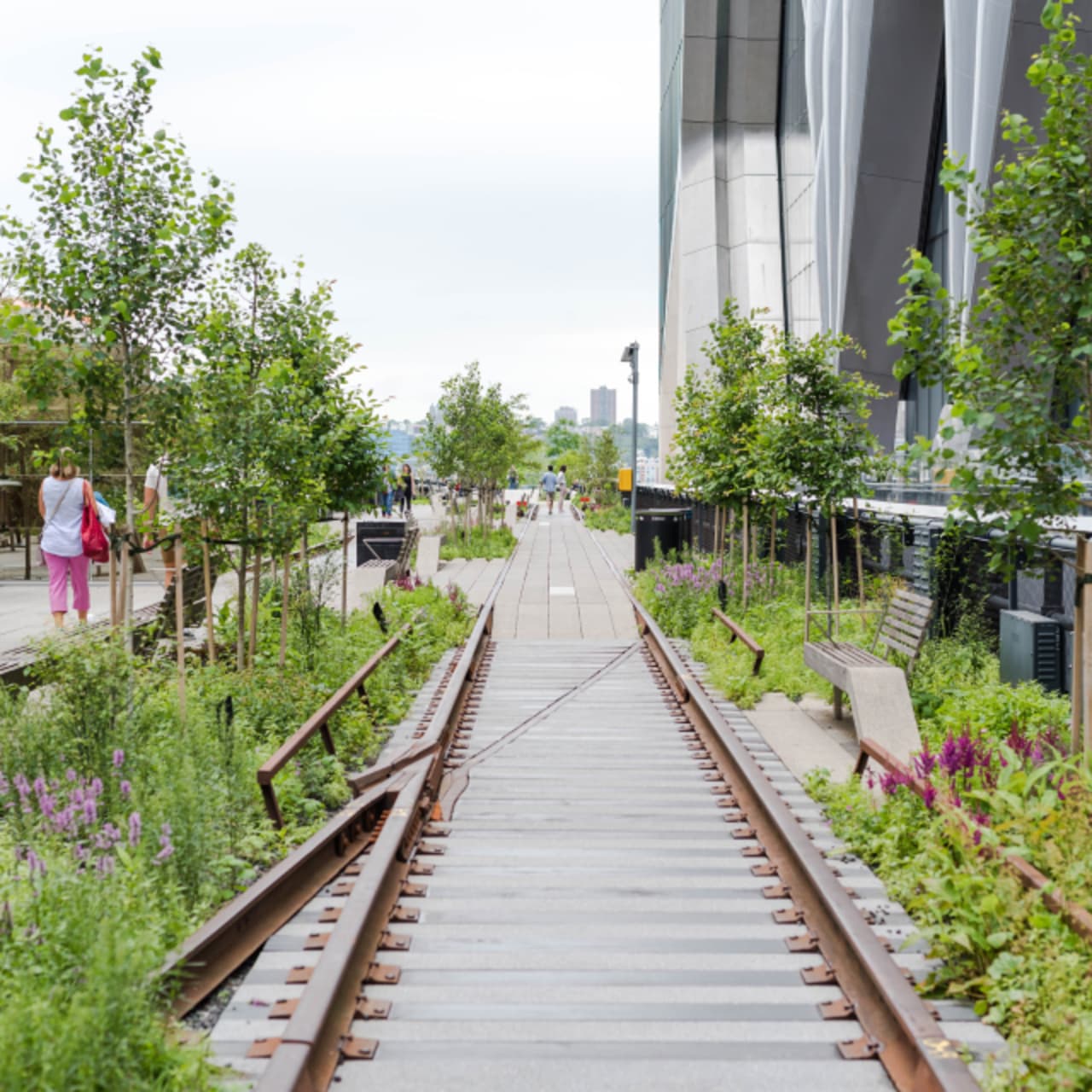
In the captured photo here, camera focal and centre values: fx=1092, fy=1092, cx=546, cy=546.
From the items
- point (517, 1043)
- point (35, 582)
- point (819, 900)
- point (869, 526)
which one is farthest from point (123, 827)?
point (35, 582)

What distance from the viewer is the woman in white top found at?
10695mm

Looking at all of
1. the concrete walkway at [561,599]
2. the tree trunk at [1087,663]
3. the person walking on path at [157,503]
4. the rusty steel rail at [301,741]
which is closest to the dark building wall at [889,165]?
the concrete walkway at [561,599]

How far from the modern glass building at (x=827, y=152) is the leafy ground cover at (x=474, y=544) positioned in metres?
7.91

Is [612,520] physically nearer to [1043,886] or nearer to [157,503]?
[157,503]

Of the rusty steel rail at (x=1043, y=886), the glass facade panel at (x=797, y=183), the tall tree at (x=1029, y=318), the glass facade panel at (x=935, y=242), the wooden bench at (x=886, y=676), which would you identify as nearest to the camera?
the rusty steel rail at (x=1043, y=886)

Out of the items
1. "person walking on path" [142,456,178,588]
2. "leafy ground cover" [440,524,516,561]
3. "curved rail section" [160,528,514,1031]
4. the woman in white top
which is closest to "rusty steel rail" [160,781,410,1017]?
"curved rail section" [160,528,514,1031]

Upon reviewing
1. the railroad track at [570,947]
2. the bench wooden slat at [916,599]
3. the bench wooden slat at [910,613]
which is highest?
the bench wooden slat at [916,599]

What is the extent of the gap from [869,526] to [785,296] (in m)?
28.5

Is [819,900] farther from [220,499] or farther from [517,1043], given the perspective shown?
[220,499]

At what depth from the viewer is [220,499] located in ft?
27.2

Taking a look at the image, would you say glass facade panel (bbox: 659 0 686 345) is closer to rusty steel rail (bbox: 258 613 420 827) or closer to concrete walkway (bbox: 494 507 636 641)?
concrete walkway (bbox: 494 507 636 641)

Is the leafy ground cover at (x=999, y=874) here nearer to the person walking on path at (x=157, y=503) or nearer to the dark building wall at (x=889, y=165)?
the person walking on path at (x=157, y=503)

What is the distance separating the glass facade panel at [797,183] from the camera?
35781 mm

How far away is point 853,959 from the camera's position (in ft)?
13.2
